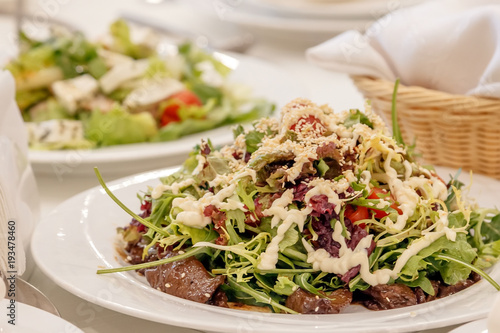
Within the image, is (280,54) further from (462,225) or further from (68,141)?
(462,225)

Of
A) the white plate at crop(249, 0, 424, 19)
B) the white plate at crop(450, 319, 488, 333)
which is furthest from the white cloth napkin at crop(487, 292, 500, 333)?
the white plate at crop(249, 0, 424, 19)

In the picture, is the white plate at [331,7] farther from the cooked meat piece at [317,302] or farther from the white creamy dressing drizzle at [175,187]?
the cooked meat piece at [317,302]

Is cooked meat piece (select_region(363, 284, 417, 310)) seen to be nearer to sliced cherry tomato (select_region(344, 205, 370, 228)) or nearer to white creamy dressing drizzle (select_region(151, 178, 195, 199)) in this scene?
sliced cherry tomato (select_region(344, 205, 370, 228))

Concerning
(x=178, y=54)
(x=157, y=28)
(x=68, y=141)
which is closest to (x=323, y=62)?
(x=68, y=141)

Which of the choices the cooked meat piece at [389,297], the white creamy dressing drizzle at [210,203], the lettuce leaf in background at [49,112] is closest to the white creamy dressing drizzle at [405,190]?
the cooked meat piece at [389,297]

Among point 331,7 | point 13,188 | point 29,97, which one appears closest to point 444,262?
point 13,188

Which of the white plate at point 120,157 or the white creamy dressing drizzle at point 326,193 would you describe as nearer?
the white creamy dressing drizzle at point 326,193

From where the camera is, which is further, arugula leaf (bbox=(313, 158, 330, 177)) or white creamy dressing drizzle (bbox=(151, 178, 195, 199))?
white creamy dressing drizzle (bbox=(151, 178, 195, 199))

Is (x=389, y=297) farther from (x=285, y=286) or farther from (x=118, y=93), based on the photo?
(x=118, y=93)
